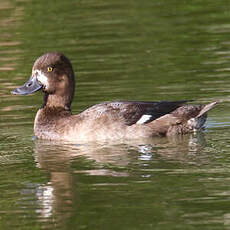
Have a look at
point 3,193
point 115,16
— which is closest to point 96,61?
point 115,16

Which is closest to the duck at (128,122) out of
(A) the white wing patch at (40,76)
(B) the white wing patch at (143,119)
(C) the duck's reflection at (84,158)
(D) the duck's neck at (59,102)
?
(B) the white wing patch at (143,119)

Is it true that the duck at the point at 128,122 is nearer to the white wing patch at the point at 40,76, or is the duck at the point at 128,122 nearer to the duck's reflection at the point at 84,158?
the duck's reflection at the point at 84,158

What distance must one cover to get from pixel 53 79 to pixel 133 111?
1407mm

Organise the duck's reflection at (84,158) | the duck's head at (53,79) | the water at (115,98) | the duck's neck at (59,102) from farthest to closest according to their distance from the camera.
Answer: the duck's neck at (59,102) < the duck's head at (53,79) < the duck's reflection at (84,158) < the water at (115,98)

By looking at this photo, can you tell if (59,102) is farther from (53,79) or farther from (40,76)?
(40,76)

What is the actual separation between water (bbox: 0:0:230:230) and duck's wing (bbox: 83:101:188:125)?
1.44ft

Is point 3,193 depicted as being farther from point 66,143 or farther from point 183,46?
point 183,46

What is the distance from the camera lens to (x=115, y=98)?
45.1 feet

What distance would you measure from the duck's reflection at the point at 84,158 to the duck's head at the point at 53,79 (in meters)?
0.87

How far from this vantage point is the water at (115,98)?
8375 mm

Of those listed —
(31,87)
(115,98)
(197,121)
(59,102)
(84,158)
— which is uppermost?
(31,87)

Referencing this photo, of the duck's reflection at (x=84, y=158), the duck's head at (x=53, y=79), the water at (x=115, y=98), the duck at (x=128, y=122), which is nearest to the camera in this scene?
the water at (x=115, y=98)

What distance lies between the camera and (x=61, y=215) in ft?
27.3

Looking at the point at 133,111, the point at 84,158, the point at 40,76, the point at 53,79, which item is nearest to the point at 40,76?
the point at 40,76
